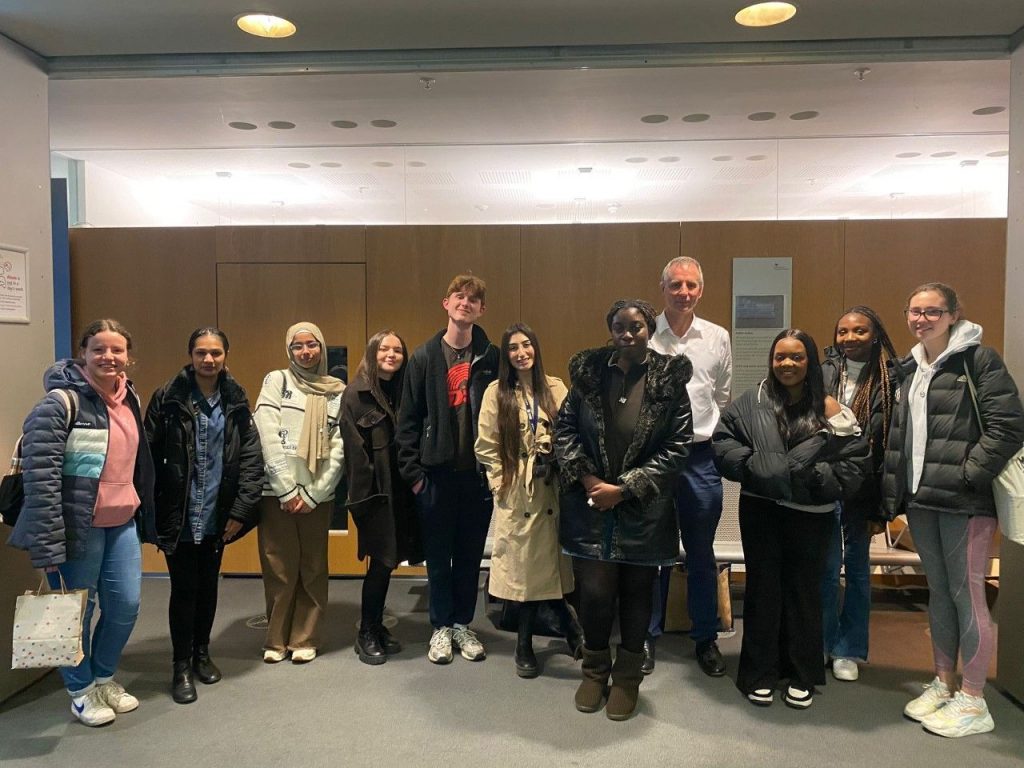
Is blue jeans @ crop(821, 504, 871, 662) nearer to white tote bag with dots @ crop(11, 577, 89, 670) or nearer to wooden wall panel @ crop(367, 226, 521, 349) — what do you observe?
wooden wall panel @ crop(367, 226, 521, 349)

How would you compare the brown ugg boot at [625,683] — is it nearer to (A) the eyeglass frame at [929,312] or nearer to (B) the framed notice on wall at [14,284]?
(A) the eyeglass frame at [929,312]

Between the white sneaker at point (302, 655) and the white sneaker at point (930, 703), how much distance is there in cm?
252

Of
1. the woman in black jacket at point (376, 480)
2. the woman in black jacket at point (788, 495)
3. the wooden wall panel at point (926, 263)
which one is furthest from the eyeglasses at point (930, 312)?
the woman in black jacket at point (376, 480)

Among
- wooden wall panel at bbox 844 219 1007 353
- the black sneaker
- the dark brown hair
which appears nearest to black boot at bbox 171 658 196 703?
the dark brown hair

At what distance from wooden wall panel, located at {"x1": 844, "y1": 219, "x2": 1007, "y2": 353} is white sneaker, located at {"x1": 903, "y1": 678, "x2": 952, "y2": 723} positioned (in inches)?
94.1

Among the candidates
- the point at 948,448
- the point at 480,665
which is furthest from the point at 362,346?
the point at 948,448

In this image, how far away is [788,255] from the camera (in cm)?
446

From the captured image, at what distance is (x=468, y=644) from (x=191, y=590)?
49.1 inches

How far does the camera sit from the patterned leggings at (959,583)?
2604 millimetres

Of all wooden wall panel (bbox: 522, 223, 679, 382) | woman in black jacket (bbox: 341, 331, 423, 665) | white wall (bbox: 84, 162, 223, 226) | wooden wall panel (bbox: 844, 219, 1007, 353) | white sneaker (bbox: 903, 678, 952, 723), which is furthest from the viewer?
white wall (bbox: 84, 162, 223, 226)

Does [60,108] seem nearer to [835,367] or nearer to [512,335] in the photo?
[512,335]

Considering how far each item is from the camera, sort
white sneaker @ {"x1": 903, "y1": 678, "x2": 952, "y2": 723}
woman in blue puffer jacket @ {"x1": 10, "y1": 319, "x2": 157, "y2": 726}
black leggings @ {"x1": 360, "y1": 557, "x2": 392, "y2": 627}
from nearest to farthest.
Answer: woman in blue puffer jacket @ {"x1": 10, "y1": 319, "x2": 157, "y2": 726} → white sneaker @ {"x1": 903, "y1": 678, "x2": 952, "y2": 723} → black leggings @ {"x1": 360, "y1": 557, "x2": 392, "y2": 627}

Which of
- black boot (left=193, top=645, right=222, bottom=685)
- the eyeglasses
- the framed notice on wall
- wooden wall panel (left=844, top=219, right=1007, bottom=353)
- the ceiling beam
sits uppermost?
the ceiling beam

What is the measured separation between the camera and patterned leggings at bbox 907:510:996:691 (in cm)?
260
